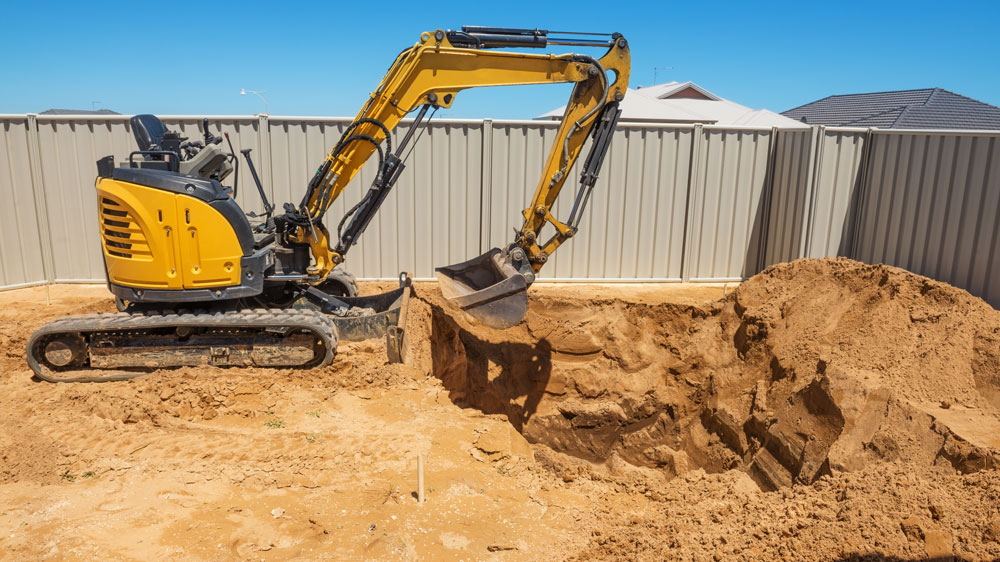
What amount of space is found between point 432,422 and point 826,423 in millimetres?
3142

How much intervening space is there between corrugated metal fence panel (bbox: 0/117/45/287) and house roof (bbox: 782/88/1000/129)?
19.6 meters

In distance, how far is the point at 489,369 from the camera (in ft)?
26.4

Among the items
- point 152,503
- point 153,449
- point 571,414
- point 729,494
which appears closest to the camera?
point 152,503

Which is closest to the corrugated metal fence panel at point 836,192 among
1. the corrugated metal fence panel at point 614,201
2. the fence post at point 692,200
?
the fence post at point 692,200

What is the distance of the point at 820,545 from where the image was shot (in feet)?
12.0

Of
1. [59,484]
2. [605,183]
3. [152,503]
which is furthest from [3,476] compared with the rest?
[605,183]

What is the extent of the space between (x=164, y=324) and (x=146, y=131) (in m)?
2.08

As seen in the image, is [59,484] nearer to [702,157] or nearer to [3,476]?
[3,476]

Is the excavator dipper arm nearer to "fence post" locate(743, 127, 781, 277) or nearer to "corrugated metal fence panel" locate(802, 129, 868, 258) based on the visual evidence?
"corrugated metal fence panel" locate(802, 129, 868, 258)

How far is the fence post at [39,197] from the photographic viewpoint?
9961mm

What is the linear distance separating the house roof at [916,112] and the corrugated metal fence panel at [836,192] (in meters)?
10.3

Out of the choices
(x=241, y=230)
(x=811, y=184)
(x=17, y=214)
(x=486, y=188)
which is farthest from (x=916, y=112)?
(x=17, y=214)

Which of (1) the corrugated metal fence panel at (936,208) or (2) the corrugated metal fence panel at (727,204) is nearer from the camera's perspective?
(1) the corrugated metal fence panel at (936,208)

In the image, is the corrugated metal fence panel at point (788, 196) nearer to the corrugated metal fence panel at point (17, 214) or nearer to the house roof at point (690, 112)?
the house roof at point (690, 112)
